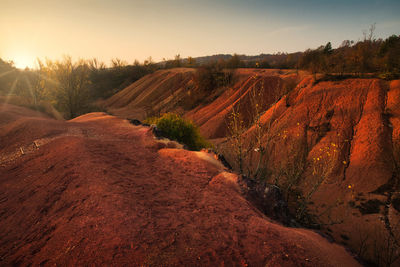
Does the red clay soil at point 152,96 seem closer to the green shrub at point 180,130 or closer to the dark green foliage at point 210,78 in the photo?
the dark green foliage at point 210,78

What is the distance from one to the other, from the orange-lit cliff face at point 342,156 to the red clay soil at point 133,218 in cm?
212

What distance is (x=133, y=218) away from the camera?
2537mm

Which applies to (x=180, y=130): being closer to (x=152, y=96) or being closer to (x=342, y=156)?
(x=342, y=156)

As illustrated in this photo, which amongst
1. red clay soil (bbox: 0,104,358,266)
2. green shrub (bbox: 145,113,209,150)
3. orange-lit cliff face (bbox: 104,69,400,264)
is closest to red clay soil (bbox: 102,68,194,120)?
orange-lit cliff face (bbox: 104,69,400,264)

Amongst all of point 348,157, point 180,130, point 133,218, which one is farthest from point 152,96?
point 133,218

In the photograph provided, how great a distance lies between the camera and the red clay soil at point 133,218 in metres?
2.10

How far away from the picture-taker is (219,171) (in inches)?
179

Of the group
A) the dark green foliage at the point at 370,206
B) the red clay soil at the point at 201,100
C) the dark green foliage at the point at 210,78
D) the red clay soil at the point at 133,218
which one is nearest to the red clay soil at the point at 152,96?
the red clay soil at the point at 201,100

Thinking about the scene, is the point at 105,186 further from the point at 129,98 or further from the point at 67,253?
the point at 129,98

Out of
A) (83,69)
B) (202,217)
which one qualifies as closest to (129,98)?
(83,69)

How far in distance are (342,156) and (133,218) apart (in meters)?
8.51

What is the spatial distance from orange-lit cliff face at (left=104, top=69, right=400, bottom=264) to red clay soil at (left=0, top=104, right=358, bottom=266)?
2.12m

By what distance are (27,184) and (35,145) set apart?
Result: 2.44 metres

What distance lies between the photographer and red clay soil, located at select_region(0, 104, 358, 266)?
6.88 ft
